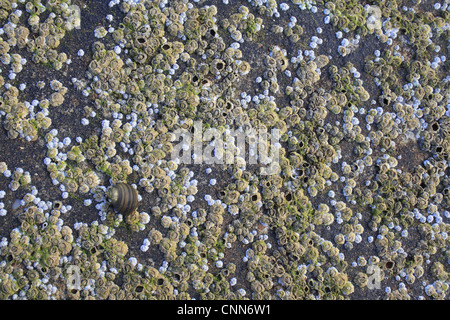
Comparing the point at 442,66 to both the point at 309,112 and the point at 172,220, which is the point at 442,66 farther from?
the point at 172,220

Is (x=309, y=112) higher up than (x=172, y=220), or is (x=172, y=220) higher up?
(x=309, y=112)

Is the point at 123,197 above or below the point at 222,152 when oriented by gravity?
below

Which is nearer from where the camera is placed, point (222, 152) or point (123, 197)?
point (123, 197)

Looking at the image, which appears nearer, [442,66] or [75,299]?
[75,299]

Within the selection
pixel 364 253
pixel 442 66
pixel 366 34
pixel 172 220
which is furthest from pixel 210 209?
pixel 442 66

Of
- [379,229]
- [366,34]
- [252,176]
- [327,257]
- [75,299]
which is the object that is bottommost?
[75,299]
